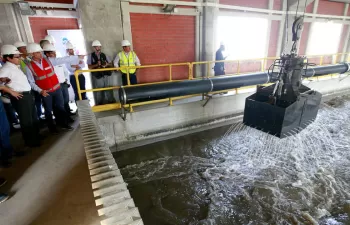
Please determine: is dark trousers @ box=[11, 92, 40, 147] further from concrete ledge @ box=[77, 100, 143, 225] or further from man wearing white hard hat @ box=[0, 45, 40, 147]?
concrete ledge @ box=[77, 100, 143, 225]

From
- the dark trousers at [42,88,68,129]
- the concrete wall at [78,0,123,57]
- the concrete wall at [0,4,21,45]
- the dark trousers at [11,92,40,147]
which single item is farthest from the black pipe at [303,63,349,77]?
the concrete wall at [0,4,21,45]

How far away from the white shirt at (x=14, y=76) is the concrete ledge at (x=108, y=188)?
166 centimetres

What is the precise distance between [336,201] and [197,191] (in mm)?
2191

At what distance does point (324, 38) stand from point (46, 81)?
1293 cm

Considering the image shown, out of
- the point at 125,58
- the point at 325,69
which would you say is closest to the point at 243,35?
the point at 325,69

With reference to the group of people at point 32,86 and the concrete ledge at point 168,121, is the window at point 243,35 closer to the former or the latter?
the concrete ledge at point 168,121

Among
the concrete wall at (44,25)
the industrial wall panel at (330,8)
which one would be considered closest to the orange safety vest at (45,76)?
the concrete wall at (44,25)

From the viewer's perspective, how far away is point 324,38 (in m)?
10.4

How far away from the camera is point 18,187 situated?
233 cm

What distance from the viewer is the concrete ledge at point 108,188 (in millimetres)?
1076

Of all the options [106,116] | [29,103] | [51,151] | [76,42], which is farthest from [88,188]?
[76,42]

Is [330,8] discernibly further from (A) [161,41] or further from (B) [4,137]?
(B) [4,137]

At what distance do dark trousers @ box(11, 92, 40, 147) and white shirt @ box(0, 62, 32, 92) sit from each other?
5.0 inches

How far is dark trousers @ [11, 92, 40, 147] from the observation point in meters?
2.97
